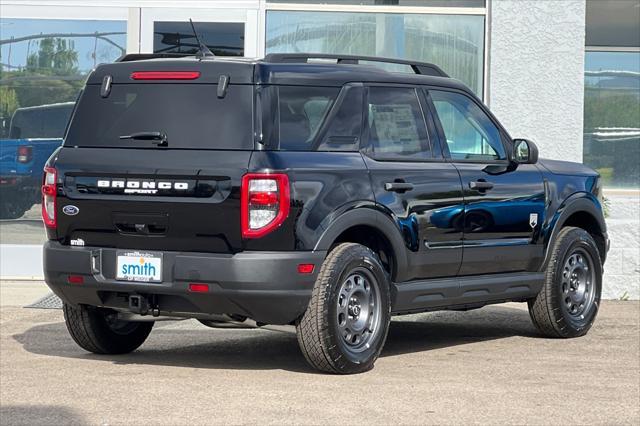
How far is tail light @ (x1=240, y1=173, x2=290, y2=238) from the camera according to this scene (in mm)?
8172

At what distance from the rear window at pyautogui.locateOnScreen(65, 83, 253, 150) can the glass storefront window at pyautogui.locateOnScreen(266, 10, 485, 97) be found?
6.35 meters

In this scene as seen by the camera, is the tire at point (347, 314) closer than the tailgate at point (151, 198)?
No

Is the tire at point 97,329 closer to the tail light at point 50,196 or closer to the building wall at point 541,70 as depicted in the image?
the tail light at point 50,196

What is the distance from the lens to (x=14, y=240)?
14695 mm

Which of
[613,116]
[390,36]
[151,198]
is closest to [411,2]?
[390,36]

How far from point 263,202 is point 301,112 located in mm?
779

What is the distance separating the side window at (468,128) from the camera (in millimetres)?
9867

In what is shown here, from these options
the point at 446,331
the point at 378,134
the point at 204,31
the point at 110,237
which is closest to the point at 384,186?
the point at 378,134

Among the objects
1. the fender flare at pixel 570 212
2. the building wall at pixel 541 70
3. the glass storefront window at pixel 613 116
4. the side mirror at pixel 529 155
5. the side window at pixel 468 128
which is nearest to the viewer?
the side window at pixel 468 128

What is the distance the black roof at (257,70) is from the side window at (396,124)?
0.33ft

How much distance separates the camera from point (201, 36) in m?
14.9

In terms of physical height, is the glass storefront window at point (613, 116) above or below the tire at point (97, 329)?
above

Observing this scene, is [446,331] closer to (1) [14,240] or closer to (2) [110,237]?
(2) [110,237]

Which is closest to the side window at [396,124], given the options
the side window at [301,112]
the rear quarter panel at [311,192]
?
the side window at [301,112]
